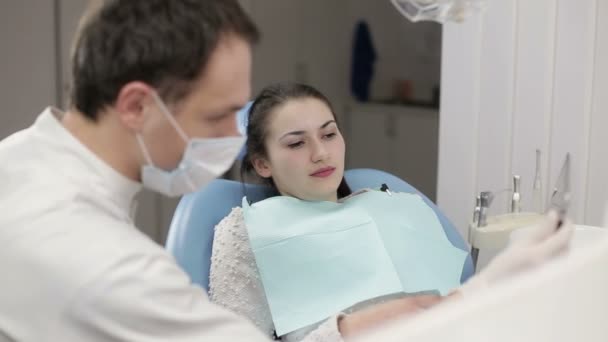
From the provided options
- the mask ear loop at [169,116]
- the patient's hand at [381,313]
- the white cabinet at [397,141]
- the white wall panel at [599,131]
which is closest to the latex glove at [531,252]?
the mask ear loop at [169,116]

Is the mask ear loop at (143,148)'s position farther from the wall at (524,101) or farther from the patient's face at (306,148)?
the wall at (524,101)

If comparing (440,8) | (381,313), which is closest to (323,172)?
(381,313)

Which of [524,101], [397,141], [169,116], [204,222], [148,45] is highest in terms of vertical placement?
[148,45]

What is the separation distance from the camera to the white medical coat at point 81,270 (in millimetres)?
1017

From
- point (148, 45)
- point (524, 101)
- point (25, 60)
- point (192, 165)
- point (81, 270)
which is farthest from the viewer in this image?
point (25, 60)

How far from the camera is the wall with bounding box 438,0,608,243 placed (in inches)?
86.3

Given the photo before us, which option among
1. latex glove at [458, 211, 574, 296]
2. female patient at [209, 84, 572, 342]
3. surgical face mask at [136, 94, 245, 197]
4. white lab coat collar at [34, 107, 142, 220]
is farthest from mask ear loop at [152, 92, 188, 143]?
female patient at [209, 84, 572, 342]

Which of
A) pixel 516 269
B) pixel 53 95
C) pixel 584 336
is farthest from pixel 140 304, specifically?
pixel 53 95

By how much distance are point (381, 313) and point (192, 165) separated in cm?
67

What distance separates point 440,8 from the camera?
58.5 inches

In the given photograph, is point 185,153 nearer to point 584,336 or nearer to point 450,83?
point 584,336

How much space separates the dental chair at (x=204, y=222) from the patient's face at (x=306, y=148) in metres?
0.14

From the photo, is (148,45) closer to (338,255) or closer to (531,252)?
(531,252)

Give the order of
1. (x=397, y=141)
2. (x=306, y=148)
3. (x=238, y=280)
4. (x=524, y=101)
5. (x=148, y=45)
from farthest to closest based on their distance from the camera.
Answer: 1. (x=397, y=141)
2. (x=524, y=101)
3. (x=306, y=148)
4. (x=238, y=280)
5. (x=148, y=45)
